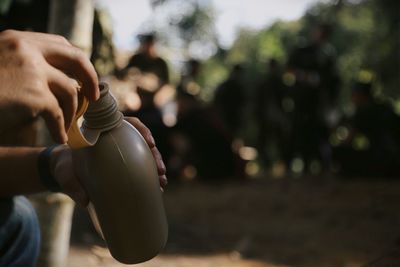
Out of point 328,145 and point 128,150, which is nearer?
point 128,150

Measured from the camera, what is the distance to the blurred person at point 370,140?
7309mm

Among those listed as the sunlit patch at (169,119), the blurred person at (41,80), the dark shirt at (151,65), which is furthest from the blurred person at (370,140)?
the blurred person at (41,80)

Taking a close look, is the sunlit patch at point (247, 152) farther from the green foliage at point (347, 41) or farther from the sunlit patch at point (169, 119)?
the green foliage at point (347, 41)

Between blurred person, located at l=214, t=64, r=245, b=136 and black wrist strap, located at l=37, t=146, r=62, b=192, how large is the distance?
738 centimetres

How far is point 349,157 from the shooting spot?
25.1 ft

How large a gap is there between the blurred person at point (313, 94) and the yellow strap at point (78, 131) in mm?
7091

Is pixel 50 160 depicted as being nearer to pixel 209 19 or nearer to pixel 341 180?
pixel 341 180

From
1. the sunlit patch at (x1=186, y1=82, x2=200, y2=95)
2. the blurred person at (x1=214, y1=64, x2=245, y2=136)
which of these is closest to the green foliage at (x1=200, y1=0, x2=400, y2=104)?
the blurred person at (x1=214, y1=64, x2=245, y2=136)

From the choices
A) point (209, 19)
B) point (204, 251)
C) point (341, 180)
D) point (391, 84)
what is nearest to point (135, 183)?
point (204, 251)

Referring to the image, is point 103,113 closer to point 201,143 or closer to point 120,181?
point 120,181

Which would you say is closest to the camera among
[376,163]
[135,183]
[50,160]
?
[135,183]

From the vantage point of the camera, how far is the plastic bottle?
56.6 inches

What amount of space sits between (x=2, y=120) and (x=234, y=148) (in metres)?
7.06

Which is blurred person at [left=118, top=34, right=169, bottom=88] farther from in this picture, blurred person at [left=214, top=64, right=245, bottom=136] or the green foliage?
the green foliage
